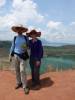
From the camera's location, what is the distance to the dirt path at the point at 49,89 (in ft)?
27.9

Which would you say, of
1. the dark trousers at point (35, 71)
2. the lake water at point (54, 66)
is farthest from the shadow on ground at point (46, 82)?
the lake water at point (54, 66)

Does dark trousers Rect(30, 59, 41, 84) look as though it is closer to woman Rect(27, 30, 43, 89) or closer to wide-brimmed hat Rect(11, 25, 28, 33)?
woman Rect(27, 30, 43, 89)

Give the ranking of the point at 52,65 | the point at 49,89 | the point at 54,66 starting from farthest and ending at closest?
1. the point at 54,66
2. the point at 52,65
3. the point at 49,89

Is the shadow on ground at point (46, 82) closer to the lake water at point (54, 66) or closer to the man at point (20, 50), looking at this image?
the man at point (20, 50)

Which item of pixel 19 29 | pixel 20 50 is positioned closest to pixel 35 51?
pixel 20 50

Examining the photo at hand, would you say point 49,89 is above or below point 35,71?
below

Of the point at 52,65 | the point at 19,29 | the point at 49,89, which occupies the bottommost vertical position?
the point at 52,65

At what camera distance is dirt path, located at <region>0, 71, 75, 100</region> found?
850 cm

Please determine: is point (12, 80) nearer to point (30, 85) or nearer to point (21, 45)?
point (30, 85)

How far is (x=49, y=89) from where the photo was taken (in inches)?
350

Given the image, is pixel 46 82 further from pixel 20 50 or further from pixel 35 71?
pixel 20 50

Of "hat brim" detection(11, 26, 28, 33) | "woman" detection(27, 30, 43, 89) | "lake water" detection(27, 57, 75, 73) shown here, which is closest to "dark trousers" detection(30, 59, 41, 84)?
"woman" detection(27, 30, 43, 89)

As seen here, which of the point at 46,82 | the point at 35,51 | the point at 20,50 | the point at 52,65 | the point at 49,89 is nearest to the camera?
the point at 49,89

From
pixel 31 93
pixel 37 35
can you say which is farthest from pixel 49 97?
pixel 37 35
